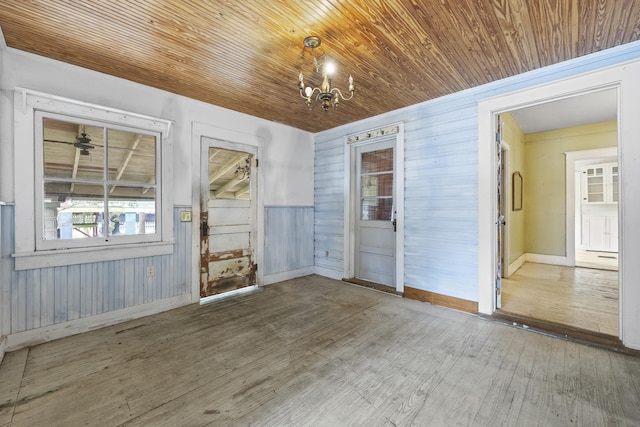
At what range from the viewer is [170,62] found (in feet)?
8.30

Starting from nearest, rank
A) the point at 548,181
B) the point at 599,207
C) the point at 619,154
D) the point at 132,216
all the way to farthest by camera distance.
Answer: the point at 619,154
the point at 132,216
the point at 548,181
the point at 599,207

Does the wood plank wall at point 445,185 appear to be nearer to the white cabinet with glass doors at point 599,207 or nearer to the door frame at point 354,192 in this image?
the door frame at point 354,192

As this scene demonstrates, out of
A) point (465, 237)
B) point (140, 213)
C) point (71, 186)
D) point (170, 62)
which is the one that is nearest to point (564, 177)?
point (465, 237)

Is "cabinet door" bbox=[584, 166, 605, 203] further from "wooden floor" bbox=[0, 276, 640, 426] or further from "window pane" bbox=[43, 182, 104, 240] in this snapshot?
"window pane" bbox=[43, 182, 104, 240]

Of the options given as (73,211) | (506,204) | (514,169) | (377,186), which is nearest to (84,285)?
(73,211)

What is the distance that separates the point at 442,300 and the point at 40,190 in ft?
14.5

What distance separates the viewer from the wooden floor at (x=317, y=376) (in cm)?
Answer: 157

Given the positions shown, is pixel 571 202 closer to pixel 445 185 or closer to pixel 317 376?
pixel 445 185

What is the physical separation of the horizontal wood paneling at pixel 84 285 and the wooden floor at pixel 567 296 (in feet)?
13.1

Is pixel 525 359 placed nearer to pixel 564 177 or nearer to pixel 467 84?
pixel 467 84

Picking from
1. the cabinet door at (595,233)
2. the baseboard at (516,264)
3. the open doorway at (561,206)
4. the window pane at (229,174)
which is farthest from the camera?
the cabinet door at (595,233)

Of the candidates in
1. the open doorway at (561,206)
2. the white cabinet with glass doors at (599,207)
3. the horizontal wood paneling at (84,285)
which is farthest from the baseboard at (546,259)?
the horizontal wood paneling at (84,285)

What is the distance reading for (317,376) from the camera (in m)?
1.94

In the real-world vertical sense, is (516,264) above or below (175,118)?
below
